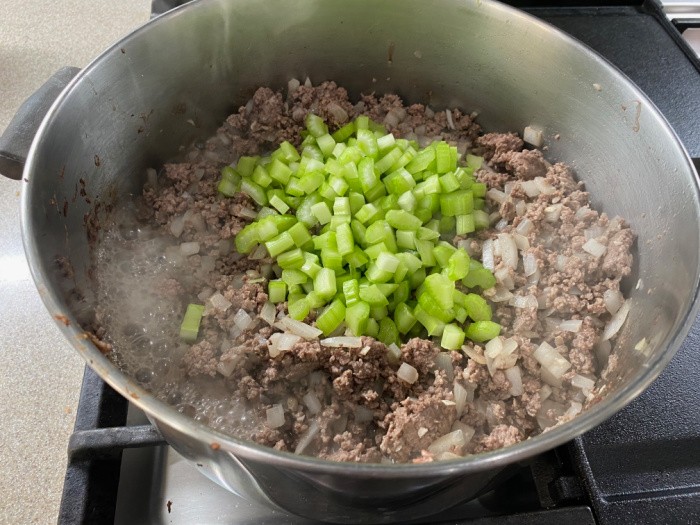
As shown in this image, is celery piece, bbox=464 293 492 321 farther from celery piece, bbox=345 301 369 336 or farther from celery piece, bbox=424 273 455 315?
celery piece, bbox=345 301 369 336

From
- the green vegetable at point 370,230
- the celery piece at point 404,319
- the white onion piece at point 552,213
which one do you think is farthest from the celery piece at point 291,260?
the white onion piece at point 552,213

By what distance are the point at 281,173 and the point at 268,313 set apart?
0.36 meters

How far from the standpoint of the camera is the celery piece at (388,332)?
1.10 meters

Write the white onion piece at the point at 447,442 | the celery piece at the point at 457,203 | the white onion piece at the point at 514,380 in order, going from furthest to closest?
the celery piece at the point at 457,203 < the white onion piece at the point at 514,380 < the white onion piece at the point at 447,442

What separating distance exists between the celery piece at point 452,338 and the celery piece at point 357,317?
0.51 feet

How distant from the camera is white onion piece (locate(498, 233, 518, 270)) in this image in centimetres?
117

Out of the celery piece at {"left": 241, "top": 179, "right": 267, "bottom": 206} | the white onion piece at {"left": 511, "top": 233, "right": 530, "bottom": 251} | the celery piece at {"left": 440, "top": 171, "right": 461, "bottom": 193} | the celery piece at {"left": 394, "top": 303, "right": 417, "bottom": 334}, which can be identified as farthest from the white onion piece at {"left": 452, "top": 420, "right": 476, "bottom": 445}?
the celery piece at {"left": 241, "top": 179, "right": 267, "bottom": 206}

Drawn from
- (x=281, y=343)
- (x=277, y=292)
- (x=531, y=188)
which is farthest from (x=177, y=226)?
(x=531, y=188)

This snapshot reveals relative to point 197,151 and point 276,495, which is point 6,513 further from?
point 197,151

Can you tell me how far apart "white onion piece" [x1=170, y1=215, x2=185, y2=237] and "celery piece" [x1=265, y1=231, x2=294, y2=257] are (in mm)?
207

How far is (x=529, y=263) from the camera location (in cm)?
117

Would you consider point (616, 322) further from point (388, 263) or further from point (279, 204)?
point (279, 204)

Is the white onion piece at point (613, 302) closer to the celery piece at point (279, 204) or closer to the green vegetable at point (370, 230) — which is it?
the green vegetable at point (370, 230)

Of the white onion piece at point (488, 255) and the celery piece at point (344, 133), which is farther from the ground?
the celery piece at point (344, 133)
